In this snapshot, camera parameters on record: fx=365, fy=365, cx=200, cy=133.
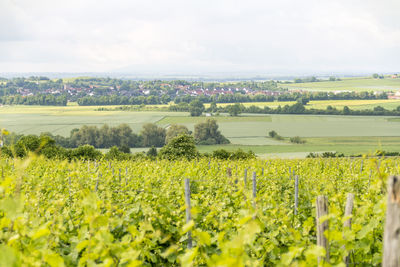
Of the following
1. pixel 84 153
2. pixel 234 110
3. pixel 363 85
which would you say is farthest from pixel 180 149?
pixel 363 85

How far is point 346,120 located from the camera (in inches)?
2482

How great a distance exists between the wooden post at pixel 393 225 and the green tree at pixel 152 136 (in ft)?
159

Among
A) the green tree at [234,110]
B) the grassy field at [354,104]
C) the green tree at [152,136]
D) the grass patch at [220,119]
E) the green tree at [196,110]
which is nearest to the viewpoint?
the green tree at [152,136]

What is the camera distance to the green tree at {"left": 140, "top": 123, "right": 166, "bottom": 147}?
49.8 metres

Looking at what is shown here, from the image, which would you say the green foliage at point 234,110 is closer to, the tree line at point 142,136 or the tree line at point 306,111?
the tree line at point 306,111

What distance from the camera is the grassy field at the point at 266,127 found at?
46.9 m

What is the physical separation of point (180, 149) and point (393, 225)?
25.0 m

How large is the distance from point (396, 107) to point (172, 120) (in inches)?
1703

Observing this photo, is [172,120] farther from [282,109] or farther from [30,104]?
[30,104]

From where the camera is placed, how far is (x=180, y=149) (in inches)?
1047

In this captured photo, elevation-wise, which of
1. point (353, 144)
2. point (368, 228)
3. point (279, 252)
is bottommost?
point (353, 144)

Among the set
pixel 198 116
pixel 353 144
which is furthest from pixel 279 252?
pixel 198 116

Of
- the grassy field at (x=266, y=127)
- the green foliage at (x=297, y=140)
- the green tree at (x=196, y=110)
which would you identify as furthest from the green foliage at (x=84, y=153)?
the green tree at (x=196, y=110)

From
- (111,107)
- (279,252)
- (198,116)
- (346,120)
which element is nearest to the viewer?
(279,252)
